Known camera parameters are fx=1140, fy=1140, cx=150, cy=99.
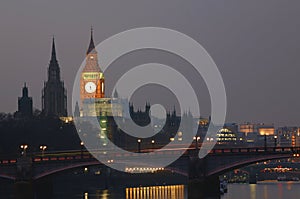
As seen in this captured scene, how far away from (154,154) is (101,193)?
1152 centimetres

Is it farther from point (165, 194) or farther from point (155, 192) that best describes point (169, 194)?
point (155, 192)

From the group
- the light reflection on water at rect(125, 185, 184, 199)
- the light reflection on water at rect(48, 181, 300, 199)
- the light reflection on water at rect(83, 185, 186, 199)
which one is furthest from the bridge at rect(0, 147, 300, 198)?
the light reflection on water at rect(125, 185, 184, 199)

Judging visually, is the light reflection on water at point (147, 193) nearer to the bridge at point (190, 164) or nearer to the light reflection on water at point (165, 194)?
the light reflection on water at point (165, 194)

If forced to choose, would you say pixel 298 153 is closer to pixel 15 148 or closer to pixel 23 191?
pixel 23 191

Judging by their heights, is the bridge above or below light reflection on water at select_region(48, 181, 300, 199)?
above

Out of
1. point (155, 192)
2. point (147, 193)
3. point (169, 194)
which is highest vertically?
point (155, 192)

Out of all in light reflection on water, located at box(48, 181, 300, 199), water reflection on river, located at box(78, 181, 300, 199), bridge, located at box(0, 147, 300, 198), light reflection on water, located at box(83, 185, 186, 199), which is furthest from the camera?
water reflection on river, located at box(78, 181, 300, 199)

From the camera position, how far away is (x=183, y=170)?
351ft

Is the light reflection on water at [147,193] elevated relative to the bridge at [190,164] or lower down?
lower down

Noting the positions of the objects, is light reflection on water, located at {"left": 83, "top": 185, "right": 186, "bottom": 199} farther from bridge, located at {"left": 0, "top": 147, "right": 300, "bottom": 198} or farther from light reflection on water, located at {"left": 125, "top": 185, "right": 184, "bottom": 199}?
bridge, located at {"left": 0, "top": 147, "right": 300, "bottom": 198}

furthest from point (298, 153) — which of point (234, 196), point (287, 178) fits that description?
point (287, 178)

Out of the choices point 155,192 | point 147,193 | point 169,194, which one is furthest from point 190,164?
point 155,192

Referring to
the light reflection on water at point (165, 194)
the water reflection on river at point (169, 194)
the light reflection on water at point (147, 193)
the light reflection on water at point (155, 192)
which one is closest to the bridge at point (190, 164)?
the water reflection on river at point (169, 194)

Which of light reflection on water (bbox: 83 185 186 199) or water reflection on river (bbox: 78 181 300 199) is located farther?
water reflection on river (bbox: 78 181 300 199)
